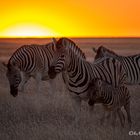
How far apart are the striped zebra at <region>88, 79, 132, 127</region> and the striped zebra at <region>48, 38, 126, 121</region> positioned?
0.91 feet

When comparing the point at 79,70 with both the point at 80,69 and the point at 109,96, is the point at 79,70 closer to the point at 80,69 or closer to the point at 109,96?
the point at 80,69

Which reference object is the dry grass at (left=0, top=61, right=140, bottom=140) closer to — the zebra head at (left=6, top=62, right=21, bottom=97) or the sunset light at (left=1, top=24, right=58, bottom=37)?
the zebra head at (left=6, top=62, right=21, bottom=97)

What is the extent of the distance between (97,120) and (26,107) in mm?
1388

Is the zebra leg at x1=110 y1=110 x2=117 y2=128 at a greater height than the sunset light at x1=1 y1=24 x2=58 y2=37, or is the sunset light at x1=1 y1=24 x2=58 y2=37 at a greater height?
the sunset light at x1=1 y1=24 x2=58 y2=37

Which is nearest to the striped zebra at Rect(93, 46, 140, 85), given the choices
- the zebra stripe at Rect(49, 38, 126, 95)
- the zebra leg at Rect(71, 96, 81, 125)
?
the zebra stripe at Rect(49, 38, 126, 95)

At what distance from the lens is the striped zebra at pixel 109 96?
5.34m

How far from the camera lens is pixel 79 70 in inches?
230

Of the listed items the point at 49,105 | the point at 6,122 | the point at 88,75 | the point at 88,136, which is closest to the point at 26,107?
the point at 49,105

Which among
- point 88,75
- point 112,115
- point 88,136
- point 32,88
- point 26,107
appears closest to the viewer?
point 88,136

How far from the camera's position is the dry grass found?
208 inches

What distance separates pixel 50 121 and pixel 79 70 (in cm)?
80

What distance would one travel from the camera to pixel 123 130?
17.9 ft

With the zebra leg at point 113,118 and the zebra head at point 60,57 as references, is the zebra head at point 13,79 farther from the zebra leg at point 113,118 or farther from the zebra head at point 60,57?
the zebra leg at point 113,118

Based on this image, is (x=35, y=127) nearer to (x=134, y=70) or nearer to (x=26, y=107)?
(x=26, y=107)
